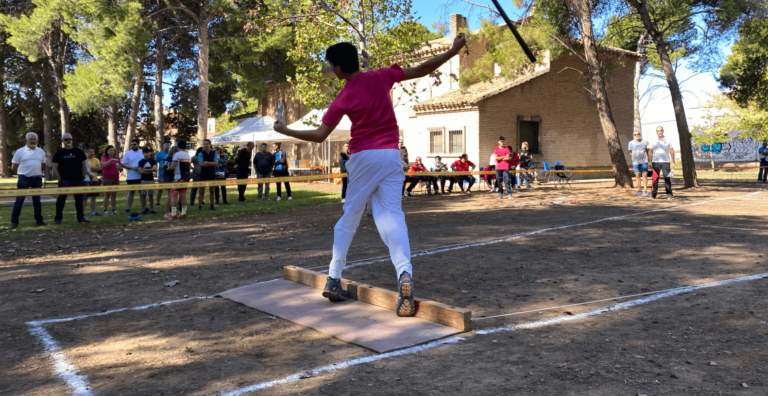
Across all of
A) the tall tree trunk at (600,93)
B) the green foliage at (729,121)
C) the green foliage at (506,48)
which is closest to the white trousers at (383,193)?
the tall tree trunk at (600,93)

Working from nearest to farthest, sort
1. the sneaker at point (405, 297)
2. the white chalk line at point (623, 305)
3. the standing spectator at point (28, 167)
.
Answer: the white chalk line at point (623, 305), the sneaker at point (405, 297), the standing spectator at point (28, 167)

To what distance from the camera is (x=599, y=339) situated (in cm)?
403

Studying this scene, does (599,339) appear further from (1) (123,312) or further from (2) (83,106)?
(2) (83,106)

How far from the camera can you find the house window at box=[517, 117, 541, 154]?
2809 centimetres

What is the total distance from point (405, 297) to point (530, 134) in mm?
25397

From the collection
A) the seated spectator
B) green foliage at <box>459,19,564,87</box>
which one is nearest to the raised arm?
the seated spectator

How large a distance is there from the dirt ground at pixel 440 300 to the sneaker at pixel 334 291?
53cm

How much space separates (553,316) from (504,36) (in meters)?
21.9

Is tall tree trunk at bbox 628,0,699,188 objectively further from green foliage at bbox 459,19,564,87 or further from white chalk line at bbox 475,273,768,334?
white chalk line at bbox 475,273,768,334

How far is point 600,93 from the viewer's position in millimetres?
20094

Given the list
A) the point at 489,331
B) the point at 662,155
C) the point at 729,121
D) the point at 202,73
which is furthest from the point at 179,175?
the point at 729,121

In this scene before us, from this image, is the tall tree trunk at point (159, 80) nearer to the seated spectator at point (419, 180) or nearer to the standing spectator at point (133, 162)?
the seated spectator at point (419, 180)

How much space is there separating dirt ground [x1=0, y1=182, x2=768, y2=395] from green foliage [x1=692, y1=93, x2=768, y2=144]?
38.7m

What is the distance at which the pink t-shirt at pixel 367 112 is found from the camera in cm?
468
